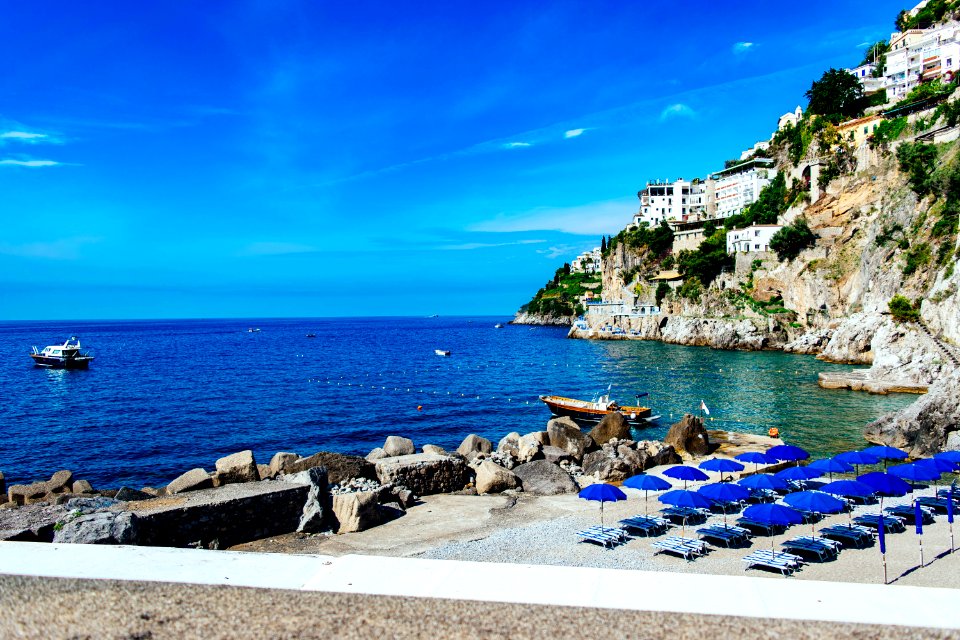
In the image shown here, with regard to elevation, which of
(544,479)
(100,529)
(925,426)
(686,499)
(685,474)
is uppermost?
(100,529)

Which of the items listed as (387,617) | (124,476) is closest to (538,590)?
(387,617)

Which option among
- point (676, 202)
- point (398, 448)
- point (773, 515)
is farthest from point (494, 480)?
point (676, 202)

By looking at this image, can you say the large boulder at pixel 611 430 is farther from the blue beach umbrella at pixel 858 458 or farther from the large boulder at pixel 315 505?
the large boulder at pixel 315 505

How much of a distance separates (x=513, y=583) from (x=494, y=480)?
16.6m

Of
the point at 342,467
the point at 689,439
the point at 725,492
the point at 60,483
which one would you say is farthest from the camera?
the point at 689,439

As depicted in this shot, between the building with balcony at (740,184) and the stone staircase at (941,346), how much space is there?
58.9 metres

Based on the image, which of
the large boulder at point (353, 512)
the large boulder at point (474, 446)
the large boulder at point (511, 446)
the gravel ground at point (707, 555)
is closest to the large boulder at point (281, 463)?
Result: the large boulder at point (353, 512)

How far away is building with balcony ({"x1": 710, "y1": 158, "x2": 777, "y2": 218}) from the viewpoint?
109562 mm

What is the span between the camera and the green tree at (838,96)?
94.4 metres

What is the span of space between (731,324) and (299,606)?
287 feet

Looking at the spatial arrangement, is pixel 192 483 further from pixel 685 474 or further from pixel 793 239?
pixel 793 239

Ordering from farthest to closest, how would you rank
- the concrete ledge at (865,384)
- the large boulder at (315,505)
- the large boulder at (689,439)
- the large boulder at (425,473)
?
the concrete ledge at (865,384) < the large boulder at (689,439) < the large boulder at (425,473) < the large boulder at (315,505)

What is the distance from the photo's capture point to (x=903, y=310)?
55.4 meters

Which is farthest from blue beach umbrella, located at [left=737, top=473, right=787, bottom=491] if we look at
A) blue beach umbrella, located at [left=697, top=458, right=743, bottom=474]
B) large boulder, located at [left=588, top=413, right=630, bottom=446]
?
large boulder, located at [left=588, top=413, right=630, bottom=446]
